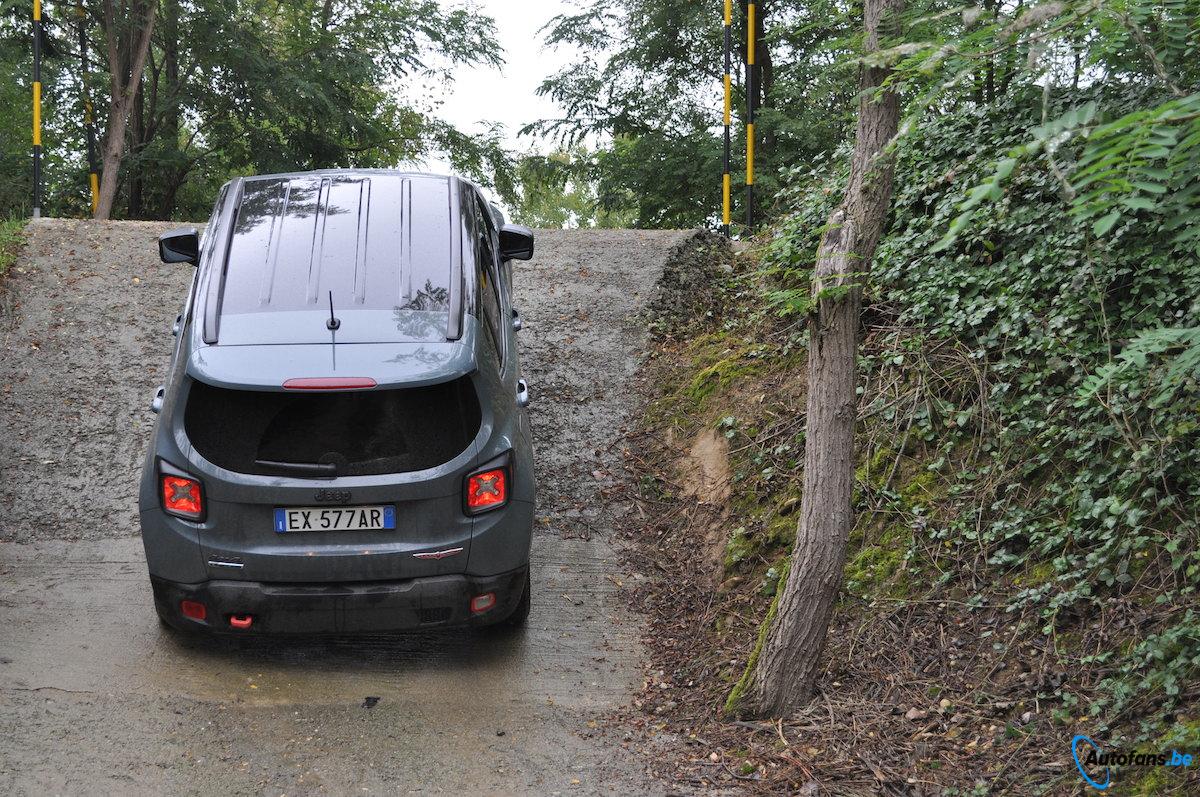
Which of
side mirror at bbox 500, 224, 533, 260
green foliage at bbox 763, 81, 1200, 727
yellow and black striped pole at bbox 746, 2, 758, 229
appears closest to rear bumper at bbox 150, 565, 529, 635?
green foliage at bbox 763, 81, 1200, 727

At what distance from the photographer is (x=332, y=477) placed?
195 inches

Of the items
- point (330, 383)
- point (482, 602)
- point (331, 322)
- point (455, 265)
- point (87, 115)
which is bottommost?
point (482, 602)

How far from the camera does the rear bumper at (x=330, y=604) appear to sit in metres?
4.98

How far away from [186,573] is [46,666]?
38.0 inches

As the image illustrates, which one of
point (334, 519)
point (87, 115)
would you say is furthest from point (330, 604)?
point (87, 115)

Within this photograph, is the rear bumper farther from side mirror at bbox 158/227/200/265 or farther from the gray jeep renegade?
side mirror at bbox 158/227/200/265

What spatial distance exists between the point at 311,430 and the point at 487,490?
89 centimetres

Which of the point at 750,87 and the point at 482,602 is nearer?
the point at 482,602

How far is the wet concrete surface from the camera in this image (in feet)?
14.7

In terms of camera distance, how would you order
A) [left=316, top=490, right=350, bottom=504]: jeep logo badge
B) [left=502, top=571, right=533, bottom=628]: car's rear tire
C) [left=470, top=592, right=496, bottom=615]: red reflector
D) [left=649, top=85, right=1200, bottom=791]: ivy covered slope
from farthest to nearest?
[left=502, top=571, right=533, bottom=628]: car's rear tire → [left=470, top=592, right=496, bottom=615]: red reflector → [left=316, top=490, right=350, bottom=504]: jeep logo badge → [left=649, top=85, right=1200, bottom=791]: ivy covered slope

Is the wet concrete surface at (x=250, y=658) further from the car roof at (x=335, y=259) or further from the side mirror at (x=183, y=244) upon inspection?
the side mirror at (x=183, y=244)

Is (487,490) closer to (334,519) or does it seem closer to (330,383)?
(334,519)

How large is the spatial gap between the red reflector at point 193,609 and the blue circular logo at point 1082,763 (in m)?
3.87

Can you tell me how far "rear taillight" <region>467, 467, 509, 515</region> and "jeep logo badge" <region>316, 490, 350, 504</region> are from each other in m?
0.58
